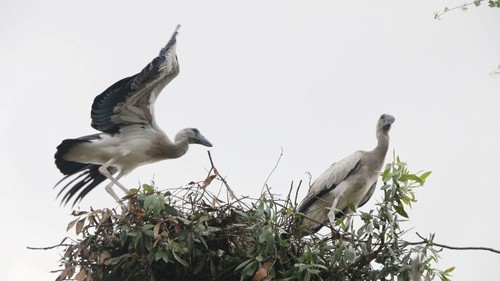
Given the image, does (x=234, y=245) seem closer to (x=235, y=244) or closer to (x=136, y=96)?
(x=235, y=244)

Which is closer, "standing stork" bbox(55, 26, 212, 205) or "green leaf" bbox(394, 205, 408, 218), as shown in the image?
"green leaf" bbox(394, 205, 408, 218)

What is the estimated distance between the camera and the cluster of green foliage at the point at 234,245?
6.21 m

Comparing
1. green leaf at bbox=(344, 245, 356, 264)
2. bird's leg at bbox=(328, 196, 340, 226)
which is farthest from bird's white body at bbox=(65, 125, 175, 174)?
green leaf at bbox=(344, 245, 356, 264)

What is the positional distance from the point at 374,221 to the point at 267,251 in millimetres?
726

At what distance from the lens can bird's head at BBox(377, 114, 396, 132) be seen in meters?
9.34

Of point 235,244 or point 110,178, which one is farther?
point 110,178

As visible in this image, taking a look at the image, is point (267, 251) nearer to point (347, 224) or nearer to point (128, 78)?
point (347, 224)

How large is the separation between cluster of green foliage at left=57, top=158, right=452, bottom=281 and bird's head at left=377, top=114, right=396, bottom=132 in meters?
2.89

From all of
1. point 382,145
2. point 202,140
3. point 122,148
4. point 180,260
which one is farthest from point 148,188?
point 382,145

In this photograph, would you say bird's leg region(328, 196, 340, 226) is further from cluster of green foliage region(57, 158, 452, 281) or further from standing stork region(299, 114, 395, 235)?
cluster of green foliage region(57, 158, 452, 281)

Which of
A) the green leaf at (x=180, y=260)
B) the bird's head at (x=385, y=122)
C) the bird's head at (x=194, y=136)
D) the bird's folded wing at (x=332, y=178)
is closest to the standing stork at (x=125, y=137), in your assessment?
the bird's head at (x=194, y=136)

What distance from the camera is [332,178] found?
348 inches

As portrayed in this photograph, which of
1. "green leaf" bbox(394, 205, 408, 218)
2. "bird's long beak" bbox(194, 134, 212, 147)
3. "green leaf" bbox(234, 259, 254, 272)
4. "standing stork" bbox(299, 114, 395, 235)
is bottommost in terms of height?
"green leaf" bbox(234, 259, 254, 272)

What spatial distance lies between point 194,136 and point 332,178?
4.43 ft
